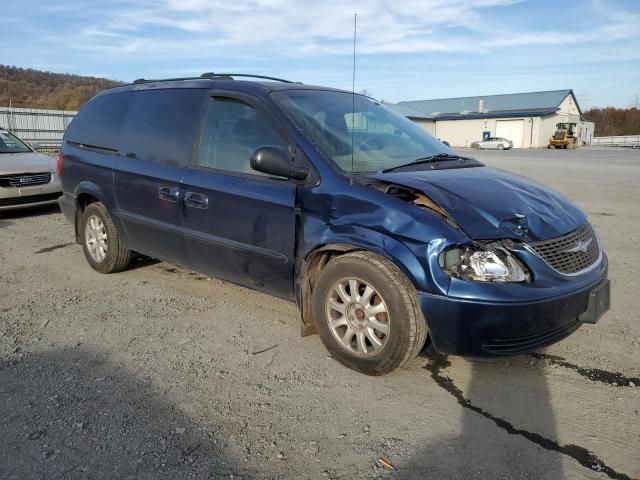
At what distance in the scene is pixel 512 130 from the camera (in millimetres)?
57281

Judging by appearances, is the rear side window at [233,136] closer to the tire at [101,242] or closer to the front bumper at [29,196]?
the tire at [101,242]

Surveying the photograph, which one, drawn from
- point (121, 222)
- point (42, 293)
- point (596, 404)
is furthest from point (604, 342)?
point (42, 293)

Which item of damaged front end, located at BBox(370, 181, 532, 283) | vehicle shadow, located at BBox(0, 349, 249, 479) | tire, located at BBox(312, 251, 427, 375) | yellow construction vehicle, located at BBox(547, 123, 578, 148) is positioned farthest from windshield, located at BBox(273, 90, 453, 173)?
yellow construction vehicle, located at BBox(547, 123, 578, 148)

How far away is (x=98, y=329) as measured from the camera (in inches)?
164

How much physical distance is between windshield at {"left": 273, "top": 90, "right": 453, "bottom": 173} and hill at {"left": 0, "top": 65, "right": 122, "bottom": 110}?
4412 centimetres

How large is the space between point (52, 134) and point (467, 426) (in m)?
28.1

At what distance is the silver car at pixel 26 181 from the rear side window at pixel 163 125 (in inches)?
173

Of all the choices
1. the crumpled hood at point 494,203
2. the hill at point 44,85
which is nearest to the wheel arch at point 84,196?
the crumpled hood at point 494,203

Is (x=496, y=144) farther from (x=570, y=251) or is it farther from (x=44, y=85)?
(x=570, y=251)

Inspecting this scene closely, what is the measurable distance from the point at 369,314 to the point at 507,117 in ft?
194

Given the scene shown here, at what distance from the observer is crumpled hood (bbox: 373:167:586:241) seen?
3.12 m

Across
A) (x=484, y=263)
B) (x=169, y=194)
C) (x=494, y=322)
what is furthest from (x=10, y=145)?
(x=494, y=322)

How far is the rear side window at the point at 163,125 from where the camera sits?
4.43 meters

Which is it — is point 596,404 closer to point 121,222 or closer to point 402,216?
point 402,216
